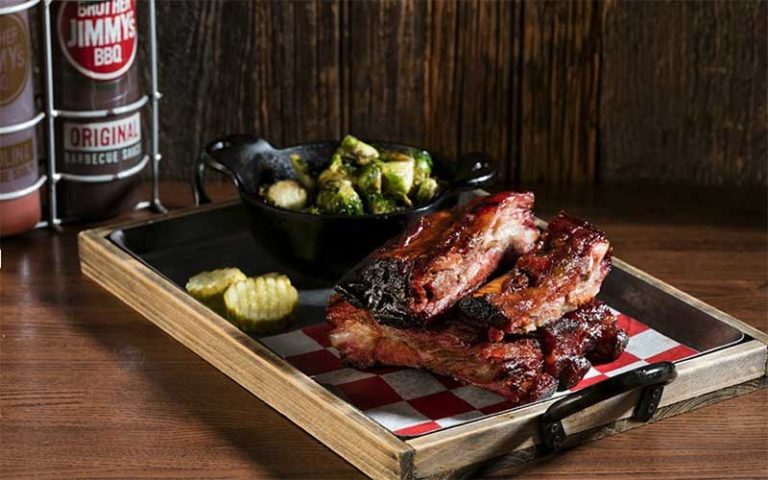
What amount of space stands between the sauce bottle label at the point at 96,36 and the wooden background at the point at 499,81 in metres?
0.31

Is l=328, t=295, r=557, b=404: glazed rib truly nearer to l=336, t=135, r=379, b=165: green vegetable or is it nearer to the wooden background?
l=336, t=135, r=379, b=165: green vegetable

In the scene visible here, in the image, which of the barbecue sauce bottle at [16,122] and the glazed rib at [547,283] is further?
the barbecue sauce bottle at [16,122]

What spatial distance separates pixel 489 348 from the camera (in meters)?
1.62

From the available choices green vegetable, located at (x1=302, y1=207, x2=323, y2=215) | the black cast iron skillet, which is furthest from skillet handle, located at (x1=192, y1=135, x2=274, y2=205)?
green vegetable, located at (x1=302, y1=207, x2=323, y2=215)

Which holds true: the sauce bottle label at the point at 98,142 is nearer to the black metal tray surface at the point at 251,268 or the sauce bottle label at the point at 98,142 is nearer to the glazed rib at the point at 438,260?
the black metal tray surface at the point at 251,268

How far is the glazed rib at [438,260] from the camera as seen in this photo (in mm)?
1646

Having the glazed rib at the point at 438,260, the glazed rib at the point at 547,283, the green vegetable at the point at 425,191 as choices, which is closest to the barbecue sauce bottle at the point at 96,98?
the green vegetable at the point at 425,191

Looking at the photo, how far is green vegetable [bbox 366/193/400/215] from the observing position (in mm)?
1994

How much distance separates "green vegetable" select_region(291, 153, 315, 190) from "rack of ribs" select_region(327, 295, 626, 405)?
1.27 feet

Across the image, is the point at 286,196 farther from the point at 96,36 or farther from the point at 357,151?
the point at 96,36

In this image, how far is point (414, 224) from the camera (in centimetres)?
180

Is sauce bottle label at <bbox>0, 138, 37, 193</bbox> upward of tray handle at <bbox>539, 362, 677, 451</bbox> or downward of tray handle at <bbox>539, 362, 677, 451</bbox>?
upward

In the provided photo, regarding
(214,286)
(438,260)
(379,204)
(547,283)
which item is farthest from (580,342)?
(214,286)

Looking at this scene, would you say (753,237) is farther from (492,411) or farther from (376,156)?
(492,411)
